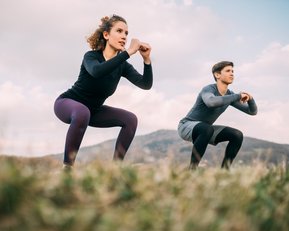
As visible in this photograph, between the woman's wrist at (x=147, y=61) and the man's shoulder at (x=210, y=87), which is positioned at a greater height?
the woman's wrist at (x=147, y=61)

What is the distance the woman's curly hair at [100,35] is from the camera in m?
7.62

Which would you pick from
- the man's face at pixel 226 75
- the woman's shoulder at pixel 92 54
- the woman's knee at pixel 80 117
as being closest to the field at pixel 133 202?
the woman's knee at pixel 80 117

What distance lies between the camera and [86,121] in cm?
658

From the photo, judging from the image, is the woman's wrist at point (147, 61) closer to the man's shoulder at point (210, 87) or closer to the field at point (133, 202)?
the man's shoulder at point (210, 87)

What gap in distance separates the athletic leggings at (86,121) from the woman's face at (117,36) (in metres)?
1.05

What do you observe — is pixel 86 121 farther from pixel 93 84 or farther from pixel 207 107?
pixel 207 107

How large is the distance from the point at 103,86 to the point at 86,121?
31.3 inches

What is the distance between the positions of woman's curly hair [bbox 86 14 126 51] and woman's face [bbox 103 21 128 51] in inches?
5.4

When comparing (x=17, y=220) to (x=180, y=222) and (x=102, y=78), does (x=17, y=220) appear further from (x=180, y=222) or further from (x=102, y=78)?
(x=102, y=78)

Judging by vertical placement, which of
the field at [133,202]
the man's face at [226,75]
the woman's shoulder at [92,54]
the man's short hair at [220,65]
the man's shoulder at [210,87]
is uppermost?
the man's short hair at [220,65]

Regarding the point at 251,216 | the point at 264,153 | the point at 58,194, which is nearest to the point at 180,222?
the point at 251,216

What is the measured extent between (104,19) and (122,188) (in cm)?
497

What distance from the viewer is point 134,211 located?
313 centimetres

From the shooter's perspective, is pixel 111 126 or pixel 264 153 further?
pixel 111 126
